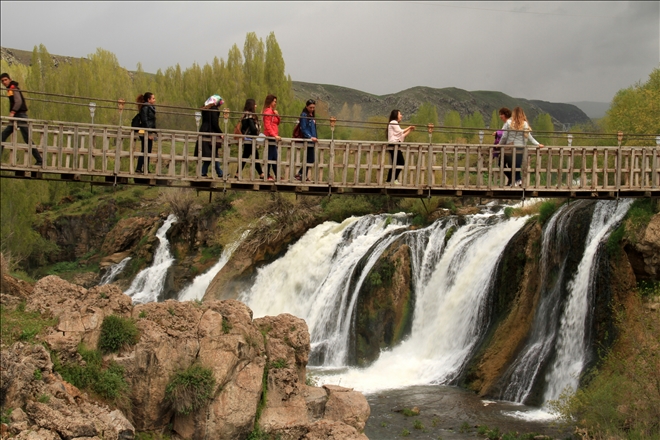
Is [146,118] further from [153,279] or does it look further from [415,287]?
[153,279]

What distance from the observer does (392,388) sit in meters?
25.8

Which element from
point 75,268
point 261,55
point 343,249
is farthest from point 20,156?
point 261,55

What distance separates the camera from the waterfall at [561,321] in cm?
2344

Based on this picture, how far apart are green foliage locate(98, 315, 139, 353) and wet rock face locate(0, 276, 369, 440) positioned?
0.11m

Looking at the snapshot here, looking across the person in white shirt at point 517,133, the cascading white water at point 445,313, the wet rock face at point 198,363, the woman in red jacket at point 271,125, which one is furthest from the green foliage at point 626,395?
the woman in red jacket at point 271,125

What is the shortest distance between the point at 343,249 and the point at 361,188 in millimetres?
14908

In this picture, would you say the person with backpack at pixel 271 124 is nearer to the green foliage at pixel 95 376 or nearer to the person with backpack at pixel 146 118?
the person with backpack at pixel 146 118

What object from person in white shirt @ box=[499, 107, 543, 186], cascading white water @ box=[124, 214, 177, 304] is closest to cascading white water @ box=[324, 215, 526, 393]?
person in white shirt @ box=[499, 107, 543, 186]

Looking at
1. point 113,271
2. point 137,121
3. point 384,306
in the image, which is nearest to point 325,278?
point 384,306

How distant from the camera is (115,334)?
58.3ft

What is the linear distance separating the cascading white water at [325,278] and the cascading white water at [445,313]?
208cm

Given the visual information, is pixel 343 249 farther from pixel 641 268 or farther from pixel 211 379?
pixel 211 379

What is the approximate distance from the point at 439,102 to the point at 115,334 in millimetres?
85857

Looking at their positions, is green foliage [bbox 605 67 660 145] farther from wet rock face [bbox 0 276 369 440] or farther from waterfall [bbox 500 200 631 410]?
wet rock face [bbox 0 276 369 440]
